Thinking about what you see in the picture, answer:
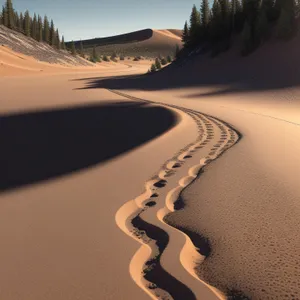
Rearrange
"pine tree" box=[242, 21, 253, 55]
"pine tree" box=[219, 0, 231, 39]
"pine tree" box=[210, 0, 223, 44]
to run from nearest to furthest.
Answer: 1. "pine tree" box=[242, 21, 253, 55]
2. "pine tree" box=[219, 0, 231, 39]
3. "pine tree" box=[210, 0, 223, 44]

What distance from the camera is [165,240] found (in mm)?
3615

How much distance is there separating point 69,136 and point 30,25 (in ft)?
283

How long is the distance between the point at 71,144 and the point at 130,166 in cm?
362

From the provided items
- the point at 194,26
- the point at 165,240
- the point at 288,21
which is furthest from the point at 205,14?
the point at 165,240

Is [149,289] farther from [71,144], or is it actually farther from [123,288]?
[71,144]

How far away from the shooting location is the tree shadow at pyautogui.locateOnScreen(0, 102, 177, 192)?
24.2 feet

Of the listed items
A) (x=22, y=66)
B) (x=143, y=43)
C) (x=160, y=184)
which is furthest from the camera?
(x=143, y=43)

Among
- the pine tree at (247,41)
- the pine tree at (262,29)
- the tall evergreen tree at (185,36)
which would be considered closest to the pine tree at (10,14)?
the tall evergreen tree at (185,36)

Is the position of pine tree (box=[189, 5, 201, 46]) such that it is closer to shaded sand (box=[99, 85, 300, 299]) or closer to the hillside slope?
the hillside slope

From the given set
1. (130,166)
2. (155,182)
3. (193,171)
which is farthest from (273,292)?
(130,166)

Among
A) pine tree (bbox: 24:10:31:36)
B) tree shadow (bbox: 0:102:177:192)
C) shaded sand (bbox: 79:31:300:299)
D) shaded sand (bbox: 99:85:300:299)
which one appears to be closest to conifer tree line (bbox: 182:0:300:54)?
tree shadow (bbox: 0:102:177:192)

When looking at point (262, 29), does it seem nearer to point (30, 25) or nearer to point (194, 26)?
point (194, 26)

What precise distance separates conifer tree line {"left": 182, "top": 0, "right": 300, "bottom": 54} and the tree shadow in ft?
65.4

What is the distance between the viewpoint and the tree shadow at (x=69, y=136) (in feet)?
24.2
